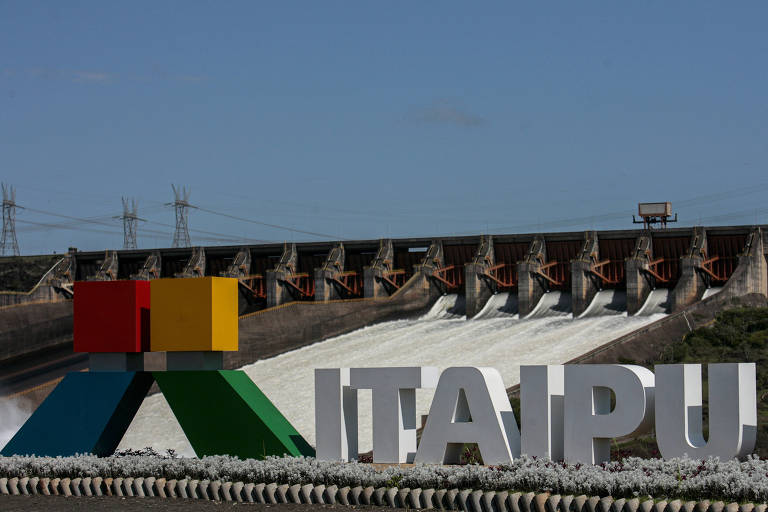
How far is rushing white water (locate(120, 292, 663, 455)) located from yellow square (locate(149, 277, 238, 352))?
568 inches

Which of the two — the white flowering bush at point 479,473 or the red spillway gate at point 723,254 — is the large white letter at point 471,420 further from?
the red spillway gate at point 723,254

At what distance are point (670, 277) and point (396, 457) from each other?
3573 centimetres

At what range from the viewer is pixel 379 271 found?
60688 mm

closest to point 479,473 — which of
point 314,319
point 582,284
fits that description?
point 582,284

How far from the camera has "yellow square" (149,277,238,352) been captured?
24.5 m

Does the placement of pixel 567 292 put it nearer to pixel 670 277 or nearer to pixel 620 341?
pixel 670 277

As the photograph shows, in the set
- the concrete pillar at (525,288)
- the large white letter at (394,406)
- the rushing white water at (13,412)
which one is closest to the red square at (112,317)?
the large white letter at (394,406)

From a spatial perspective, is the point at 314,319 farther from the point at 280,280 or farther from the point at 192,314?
the point at 192,314

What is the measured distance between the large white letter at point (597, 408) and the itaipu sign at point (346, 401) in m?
0.02

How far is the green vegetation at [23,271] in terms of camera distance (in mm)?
72000

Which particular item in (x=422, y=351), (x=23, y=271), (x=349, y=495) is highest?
(x=23, y=271)

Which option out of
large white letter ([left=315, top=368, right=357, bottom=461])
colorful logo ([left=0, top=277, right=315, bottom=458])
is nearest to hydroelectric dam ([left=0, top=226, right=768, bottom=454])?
colorful logo ([left=0, top=277, right=315, bottom=458])

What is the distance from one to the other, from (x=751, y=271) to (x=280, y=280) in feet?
83.9

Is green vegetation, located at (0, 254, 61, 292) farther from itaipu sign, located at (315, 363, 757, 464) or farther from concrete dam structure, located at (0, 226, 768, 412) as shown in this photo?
itaipu sign, located at (315, 363, 757, 464)
